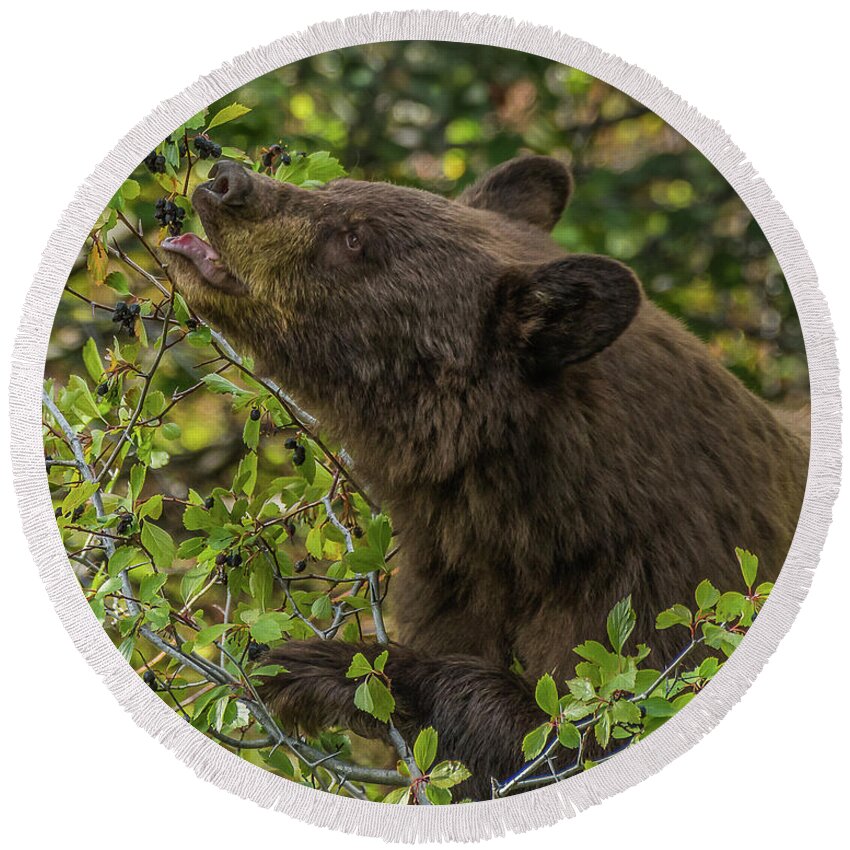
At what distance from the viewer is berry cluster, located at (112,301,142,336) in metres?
3.49

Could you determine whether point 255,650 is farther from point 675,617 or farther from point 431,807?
point 675,617

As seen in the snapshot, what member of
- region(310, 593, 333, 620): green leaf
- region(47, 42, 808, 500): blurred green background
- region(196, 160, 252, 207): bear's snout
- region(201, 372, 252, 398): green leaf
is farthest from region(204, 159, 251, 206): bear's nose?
region(310, 593, 333, 620): green leaf

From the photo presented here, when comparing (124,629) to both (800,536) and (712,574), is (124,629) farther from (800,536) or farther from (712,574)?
(800,536)

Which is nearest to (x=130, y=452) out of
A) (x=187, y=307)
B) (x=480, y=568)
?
(x=187, y=307)

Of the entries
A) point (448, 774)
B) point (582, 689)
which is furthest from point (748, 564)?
point (448, 774)

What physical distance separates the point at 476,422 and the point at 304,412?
565 millimetres

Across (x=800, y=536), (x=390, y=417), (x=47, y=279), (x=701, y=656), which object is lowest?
(x=701, y=656)

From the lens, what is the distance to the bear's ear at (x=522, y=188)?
398cm

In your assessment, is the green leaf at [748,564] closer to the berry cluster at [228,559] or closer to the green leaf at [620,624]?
the green leaf at [620,624]

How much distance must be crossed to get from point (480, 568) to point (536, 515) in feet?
0.87

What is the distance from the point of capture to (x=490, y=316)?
3447mm

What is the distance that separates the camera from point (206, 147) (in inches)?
141

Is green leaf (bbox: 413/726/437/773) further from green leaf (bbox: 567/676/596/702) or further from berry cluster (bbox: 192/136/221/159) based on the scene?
berry cluster (bbox: 192/136/221/159)

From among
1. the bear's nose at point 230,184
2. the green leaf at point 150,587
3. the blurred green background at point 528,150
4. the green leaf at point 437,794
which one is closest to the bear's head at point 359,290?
the bear's nose at point 230,184
